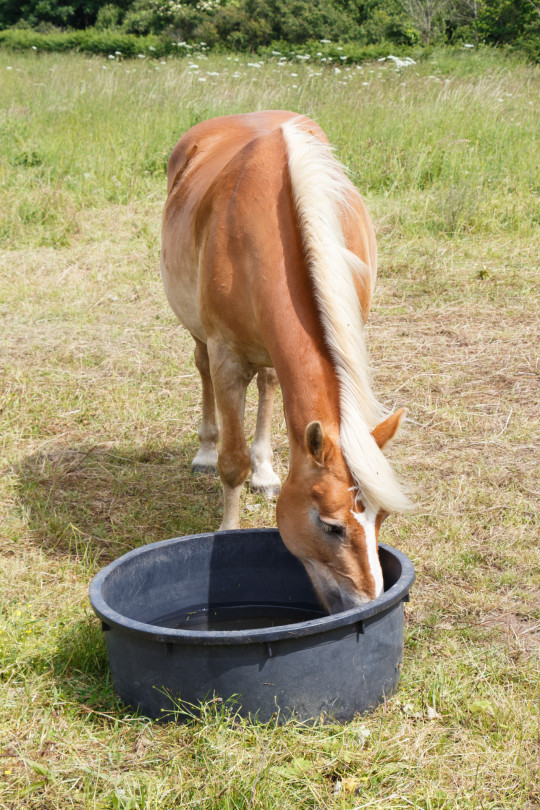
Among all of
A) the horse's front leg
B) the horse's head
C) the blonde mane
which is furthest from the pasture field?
the blonde mane

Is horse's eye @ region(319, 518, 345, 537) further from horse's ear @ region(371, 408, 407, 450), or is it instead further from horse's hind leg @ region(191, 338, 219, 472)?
horse's hind leg @ region(191, 338, 219, 472)

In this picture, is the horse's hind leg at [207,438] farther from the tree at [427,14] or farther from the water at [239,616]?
the tree at [427,14]

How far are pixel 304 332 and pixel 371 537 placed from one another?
0.62 meters

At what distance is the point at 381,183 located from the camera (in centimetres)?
800

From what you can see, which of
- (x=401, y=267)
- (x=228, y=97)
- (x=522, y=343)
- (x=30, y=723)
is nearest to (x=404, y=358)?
(x=522, y=343)

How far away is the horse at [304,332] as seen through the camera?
2.06 meters

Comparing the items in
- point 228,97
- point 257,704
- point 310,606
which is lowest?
point 310,606

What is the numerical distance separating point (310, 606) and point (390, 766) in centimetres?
83

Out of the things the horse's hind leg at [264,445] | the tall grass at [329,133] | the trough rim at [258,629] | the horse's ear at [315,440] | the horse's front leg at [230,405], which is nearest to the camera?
the trough rim at [258,629]

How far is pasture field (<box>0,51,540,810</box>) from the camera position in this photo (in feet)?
6.37

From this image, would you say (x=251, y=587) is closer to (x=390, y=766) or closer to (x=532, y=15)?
(x=390, y=766)

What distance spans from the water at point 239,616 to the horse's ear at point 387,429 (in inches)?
31.0

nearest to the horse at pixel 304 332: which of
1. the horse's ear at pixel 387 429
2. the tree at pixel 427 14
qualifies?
the horse's ear at pixel 387 429

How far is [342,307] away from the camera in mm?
2213
